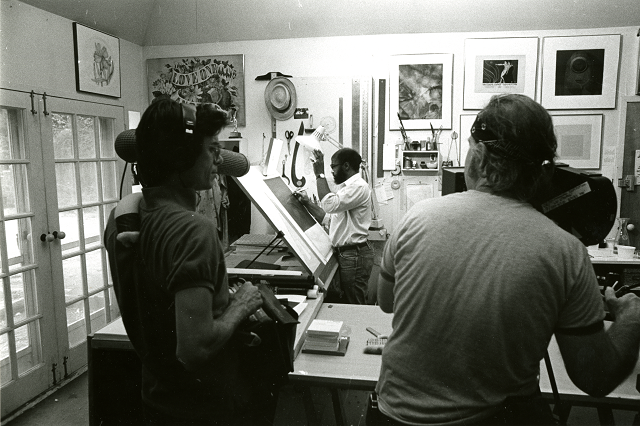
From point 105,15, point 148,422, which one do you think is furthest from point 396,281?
point 105,15

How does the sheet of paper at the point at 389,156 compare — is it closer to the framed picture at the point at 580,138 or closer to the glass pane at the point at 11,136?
the framed picture at the point at 580,138

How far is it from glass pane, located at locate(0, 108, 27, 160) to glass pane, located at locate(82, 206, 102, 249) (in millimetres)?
717

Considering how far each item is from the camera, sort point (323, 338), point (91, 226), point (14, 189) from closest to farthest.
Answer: point (323, 338) < point (14, 189) < point (91, 226)

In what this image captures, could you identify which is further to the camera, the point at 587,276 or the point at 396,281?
the point at 396,281

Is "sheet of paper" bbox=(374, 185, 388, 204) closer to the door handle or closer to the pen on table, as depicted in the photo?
the pen on table

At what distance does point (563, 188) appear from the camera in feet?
4.14

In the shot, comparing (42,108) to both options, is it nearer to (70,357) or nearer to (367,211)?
(70,357)

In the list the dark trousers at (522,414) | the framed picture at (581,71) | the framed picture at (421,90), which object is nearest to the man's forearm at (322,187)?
the framed picture at (421,90)

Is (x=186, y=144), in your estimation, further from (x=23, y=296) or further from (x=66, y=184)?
(x=66, y=184)

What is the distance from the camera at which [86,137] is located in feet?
12.1

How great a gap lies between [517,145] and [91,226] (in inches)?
137

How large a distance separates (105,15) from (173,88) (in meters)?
0.94

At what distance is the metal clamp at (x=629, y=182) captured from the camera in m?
4.03

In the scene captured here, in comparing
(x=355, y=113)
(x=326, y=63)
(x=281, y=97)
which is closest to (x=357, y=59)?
(x=326, y=63)
